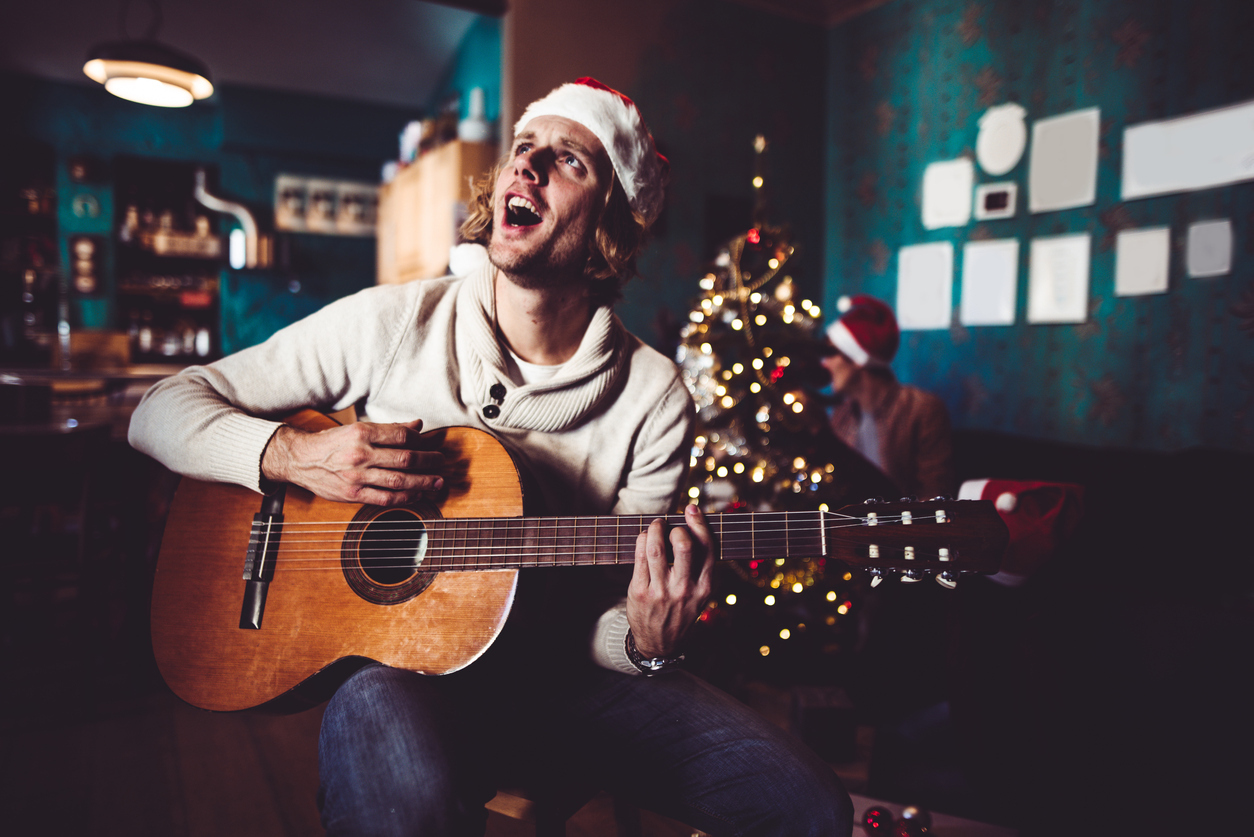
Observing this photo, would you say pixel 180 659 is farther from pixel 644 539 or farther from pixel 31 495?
pixel 31 495

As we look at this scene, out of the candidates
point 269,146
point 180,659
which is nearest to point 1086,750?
point 180,659

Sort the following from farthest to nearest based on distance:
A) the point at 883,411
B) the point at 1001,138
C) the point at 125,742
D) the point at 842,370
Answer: the point at 1001,138 < the point at 842,370 < the point at 883,411 < the point at 125,742

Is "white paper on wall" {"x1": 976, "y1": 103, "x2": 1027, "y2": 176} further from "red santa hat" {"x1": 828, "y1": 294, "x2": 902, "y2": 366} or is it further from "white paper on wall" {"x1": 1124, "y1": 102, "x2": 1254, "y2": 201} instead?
"red santa hat" {"x1": 828, "y1": 294, "x2": 902, "y2": 366}

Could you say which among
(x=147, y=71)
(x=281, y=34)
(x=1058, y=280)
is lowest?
(x=1058, y=280)

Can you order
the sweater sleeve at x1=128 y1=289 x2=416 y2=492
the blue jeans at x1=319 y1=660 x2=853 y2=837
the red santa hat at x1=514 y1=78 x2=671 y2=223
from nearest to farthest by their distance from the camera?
the blue jeans at x1=319 y1=660 x2=853 y2=837, the sweater sleeve at x1=128 y1=289 x2=416 y2=492, the red santa hat at x1=514 y1=78 x2=671 y2=223

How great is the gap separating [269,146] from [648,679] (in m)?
6.12

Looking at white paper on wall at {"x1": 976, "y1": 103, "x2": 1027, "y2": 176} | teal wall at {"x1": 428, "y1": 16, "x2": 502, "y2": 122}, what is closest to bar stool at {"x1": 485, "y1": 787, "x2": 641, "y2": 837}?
white paper on wall at {"x1": 976, "y1": 103, "x2": 1027, "y2": 176}

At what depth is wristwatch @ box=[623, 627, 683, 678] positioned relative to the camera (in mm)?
1111

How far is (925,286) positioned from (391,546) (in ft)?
10.6

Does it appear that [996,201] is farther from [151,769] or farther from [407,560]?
[151,769]

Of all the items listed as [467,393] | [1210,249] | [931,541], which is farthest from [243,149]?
[931,541]

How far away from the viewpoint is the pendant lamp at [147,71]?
3.48 m

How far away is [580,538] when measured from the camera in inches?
→ 42.5

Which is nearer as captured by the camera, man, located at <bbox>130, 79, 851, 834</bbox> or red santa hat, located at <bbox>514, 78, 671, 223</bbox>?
man, located at <bbox>130, 79, 851, 834</bbox>
